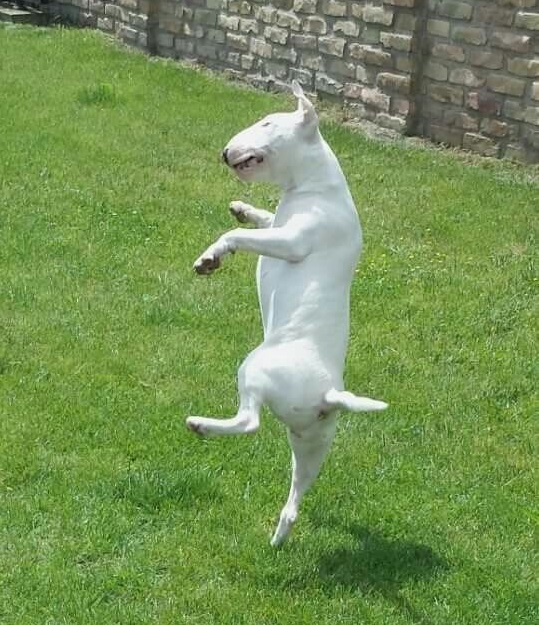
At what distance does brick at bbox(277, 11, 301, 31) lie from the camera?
484 inches

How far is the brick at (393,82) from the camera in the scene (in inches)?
431

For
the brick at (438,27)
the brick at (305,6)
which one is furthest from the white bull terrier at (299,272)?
the brick at (305,6)

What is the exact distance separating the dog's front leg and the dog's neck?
13cm

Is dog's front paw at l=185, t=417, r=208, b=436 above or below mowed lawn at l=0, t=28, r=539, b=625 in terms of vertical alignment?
above

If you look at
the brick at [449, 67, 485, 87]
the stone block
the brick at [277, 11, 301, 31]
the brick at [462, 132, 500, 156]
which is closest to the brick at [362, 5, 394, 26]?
the brick at [449, 67, 485, 87]

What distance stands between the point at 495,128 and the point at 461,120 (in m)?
0.41

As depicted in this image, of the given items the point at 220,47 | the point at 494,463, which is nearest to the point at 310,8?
the point at 220,47

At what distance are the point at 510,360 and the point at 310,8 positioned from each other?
663cm

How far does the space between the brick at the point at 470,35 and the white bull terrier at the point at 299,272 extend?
658 cm

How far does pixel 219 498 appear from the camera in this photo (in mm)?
4918

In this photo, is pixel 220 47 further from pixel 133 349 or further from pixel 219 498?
pixel 219 498

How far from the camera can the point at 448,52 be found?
10562mm

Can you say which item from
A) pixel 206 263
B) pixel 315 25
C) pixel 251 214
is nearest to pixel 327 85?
pixel 315 25

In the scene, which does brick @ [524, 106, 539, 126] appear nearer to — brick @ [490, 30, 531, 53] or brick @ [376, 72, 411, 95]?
brick @ [490, 30, 531, 53]
